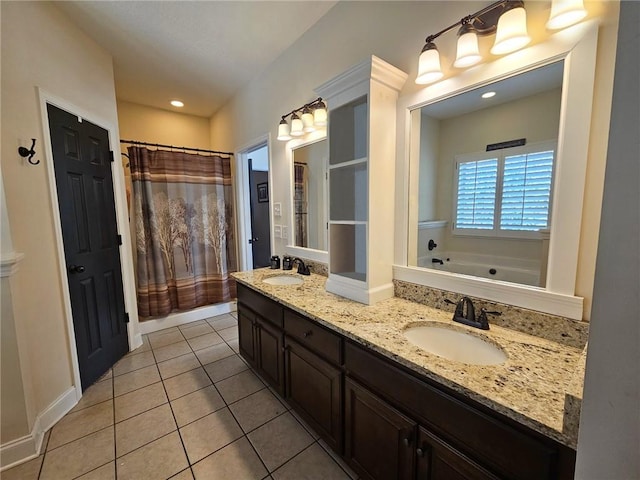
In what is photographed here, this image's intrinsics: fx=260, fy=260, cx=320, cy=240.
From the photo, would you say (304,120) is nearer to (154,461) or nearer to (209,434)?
(209,434)

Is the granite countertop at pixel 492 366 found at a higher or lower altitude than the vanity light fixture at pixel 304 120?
lower

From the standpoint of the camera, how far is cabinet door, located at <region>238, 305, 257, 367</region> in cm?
205

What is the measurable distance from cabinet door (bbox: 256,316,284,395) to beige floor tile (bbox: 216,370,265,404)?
0.51 feet

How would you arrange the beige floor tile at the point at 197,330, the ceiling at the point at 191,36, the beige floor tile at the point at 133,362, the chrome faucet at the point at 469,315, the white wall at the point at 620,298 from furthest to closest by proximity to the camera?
the beige floor tile at the point at 197,330 → the beige floor tile at the point at 133,362 → the ceiling at the point at 191,36 → the chrome faucet at the point at 469,315 → the white wall at the point at 620,298

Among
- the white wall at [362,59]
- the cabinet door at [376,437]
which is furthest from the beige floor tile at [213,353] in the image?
the cabinet door at [376,437]

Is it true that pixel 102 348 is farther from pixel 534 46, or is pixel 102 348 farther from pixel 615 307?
pixel 534 46

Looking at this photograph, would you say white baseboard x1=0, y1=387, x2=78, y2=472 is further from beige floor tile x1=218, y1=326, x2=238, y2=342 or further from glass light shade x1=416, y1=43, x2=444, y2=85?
glass light shade x1=416, y1=43, x2=444, y2=85

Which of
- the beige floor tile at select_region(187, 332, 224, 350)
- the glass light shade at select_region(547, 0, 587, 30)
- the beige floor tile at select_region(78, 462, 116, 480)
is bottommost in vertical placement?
the beige floor tile at select_region(187, 332, 224, 350)

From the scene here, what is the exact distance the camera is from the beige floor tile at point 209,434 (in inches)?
59.1

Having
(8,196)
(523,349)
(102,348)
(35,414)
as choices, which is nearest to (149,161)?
(8,196)

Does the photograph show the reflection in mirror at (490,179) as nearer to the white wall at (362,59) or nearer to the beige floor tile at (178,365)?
the white wall at (362,59)

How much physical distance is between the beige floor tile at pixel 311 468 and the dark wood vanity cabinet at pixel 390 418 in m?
0.14

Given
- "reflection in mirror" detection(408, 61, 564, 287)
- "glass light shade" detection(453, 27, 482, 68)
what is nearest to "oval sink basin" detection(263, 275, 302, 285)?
"reflection in mirror" detection(408, 61, 564, 287)

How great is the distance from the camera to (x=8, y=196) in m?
1.48
